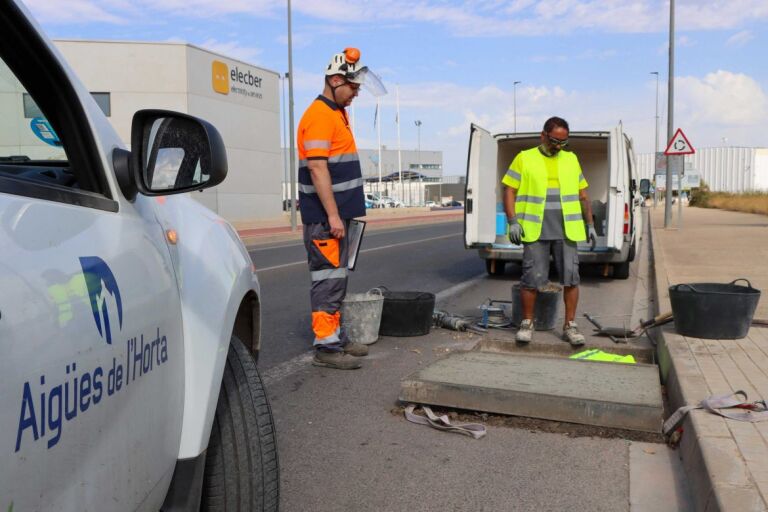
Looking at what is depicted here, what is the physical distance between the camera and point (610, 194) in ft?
32.5

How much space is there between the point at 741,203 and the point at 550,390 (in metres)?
45.8

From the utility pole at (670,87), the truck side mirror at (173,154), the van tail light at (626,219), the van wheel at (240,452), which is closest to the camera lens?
the truck side mirror at (173,154)

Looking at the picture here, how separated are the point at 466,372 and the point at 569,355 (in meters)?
1.49

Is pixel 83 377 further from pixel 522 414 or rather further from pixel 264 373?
pixel 264 373

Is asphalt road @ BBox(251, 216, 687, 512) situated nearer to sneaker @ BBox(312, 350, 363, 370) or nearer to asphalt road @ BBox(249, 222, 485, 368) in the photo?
sneaker @ BBox(312, 350, 363, 370)

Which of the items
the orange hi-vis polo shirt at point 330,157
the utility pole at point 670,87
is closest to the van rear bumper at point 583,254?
the orange hi-vis polo shirt at point 330,157

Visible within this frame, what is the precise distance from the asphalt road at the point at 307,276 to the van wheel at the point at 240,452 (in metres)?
3.25

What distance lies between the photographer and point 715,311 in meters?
5.83

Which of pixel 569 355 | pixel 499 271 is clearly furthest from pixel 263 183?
pixel 569 355

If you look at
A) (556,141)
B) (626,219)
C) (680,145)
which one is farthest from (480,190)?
(680,145)

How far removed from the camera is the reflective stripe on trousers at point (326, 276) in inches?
215

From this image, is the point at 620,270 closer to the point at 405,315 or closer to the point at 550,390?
the point at 405,315

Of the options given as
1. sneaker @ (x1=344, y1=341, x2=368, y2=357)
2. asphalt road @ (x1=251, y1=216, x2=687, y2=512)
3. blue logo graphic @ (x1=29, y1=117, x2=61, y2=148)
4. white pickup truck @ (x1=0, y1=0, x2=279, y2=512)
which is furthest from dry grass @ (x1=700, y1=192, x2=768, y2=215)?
blue logo graphic @ (x1=29, y1=117, x2=61, y2=148)

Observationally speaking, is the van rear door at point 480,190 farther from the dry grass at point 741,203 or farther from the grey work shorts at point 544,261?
the dry grass at point 741,203
